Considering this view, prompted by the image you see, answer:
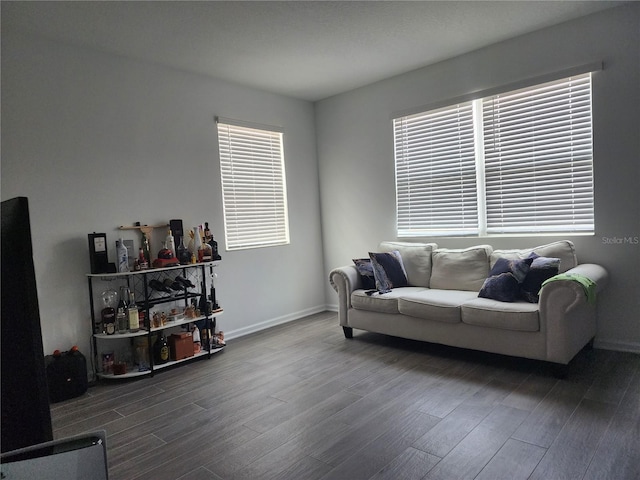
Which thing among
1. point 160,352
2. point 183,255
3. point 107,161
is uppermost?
point 107,161

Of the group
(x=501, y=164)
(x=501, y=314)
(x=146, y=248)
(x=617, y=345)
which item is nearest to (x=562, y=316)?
(x=501, y=314)

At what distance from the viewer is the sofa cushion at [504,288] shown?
3.26 metres

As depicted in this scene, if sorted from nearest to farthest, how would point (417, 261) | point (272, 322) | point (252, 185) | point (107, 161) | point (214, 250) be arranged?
point (107, 161) < point (214, 250) < point (417, 261) < point (252, 185) < point (272, 322)

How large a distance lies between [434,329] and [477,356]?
426 millimetres

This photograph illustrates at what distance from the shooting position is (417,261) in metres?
4.30

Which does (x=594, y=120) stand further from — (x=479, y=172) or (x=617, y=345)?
(x=617, y=345)

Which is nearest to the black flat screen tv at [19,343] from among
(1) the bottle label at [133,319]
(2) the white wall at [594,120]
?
(1) the bottle label at [133,319]

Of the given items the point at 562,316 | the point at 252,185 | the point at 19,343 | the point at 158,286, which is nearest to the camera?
the point at 19,343

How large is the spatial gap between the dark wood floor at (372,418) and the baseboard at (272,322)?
723mm

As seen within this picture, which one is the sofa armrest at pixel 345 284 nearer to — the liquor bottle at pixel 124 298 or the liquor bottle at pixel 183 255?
the liquor bottle at pixel 183 255

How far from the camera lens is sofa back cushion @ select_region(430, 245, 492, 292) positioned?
12.6ft

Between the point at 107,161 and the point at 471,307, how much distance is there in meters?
3.29

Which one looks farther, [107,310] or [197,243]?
[197,243]

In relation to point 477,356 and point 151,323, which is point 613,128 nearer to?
point 477,356
